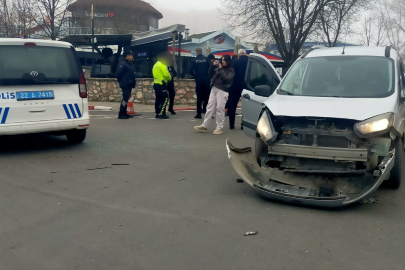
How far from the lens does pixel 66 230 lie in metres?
4.15

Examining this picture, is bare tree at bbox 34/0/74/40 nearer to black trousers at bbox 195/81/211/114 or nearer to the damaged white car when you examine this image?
black trousers at bbox 195/81/211/114

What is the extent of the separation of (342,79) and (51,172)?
14.0 ft

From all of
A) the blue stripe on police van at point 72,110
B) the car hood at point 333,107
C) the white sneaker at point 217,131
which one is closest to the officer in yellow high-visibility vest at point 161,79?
the white sneaker at point 217,131

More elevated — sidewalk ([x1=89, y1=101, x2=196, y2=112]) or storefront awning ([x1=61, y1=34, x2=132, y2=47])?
storefront awning ([x1=61, y1=34, x2=132, y2=47])

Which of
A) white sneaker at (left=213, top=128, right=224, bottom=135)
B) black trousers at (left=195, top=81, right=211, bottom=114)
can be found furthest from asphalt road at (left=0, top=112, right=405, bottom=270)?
black trousers at (left=195, top=81, right=211, bottom=114)

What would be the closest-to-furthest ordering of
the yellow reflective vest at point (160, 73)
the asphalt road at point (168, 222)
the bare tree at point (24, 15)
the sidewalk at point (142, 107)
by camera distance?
the asphalt road at point (168, 222)
the yellow reflective vest at point (160, 73)
the sidewalk at point (142, 107)
the bare tree at point (24, 15)

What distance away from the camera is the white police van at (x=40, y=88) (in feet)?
23.4

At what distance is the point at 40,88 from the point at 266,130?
419 cm

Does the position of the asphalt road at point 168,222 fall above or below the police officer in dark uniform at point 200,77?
below

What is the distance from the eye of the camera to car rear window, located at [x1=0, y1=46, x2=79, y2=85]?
23.4ft

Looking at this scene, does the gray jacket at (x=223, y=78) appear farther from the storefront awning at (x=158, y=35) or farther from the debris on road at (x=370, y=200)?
the storefront awning at (x=158, y=35)

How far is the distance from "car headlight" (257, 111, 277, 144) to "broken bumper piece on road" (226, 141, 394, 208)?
1.26 ft

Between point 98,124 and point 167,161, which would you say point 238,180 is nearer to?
point 167,161

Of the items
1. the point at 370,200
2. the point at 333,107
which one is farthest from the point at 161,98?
the point at 370,200
